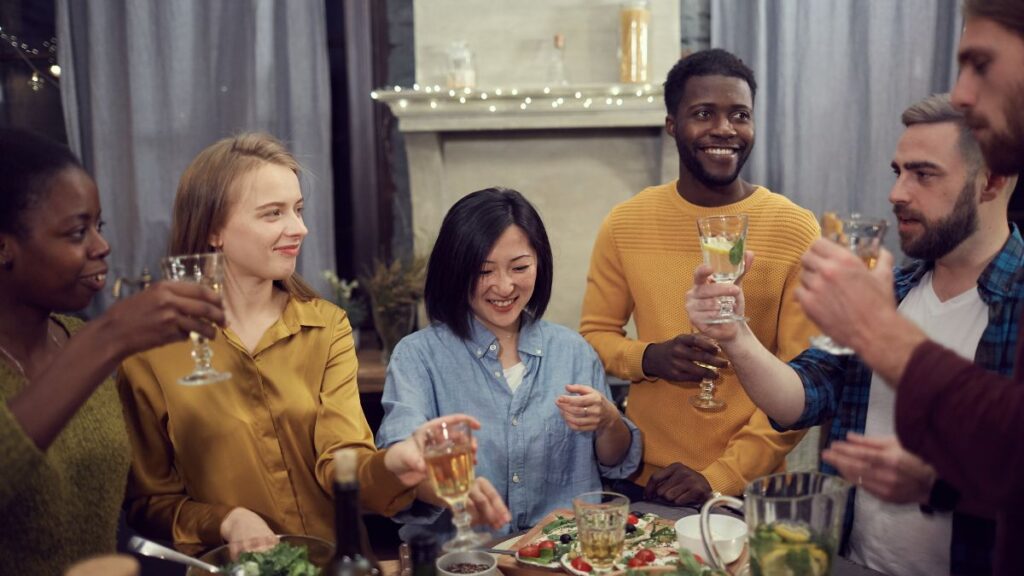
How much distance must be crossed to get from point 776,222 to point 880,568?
0.94 meters

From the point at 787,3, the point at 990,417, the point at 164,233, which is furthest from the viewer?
the point at 164,233

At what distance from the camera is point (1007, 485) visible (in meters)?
1.16

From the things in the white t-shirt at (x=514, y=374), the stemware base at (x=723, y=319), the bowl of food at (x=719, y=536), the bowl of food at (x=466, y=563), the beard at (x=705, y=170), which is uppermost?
the beard at (x=705, y=170)

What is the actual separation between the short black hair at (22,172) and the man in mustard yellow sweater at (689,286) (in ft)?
4.89

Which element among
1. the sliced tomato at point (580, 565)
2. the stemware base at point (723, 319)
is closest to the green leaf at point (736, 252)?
the stemware base at point (723, 319)

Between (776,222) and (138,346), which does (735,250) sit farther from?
(138,346)

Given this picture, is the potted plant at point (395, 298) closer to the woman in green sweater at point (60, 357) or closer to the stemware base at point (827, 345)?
the woman in green sweater at point (60, 357)

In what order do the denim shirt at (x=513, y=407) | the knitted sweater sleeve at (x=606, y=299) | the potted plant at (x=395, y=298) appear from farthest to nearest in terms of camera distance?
the potted plant at (x=395, y=298) → the knitted sweater sleeve at (x=606, y=299) → the denim shirt at (x=513, y=407)

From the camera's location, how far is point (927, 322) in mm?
1935

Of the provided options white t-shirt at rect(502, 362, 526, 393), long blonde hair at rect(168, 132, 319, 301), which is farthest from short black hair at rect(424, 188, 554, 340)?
long blonde hair at rect(168, 132, 319, 301)

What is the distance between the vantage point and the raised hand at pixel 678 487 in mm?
2141

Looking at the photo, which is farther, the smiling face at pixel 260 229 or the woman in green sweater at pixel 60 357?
the smiling face at pixel 260 229

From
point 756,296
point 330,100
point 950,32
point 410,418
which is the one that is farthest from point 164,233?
point 950,32

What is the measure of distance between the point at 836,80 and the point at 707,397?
6.70ft
